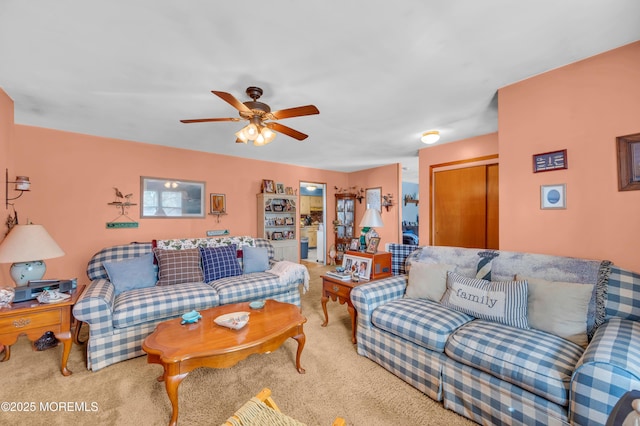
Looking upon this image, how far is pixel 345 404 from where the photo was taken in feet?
5.62

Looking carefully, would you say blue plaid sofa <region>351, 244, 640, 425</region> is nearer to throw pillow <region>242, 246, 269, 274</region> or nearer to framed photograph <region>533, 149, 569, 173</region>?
framed photograph <region>533, 149, 569, 173</region>

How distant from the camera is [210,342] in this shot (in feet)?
5.54

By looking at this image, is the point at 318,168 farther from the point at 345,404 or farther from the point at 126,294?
the point at 345,404

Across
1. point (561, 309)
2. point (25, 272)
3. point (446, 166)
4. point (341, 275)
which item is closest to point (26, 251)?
point (25, 272)

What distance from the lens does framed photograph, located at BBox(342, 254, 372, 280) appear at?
2.78m

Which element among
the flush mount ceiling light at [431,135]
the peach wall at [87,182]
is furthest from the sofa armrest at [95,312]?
the flush mount ceiling light at [431,135]

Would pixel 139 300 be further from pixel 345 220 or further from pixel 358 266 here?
pixel 345 220

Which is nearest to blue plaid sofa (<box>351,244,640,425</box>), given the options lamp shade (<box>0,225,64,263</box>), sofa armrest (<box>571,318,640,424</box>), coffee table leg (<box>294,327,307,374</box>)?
sofa armrest (<box>571,318,640,424</box>)

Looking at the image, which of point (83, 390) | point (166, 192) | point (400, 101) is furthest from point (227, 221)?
point (400, 101)

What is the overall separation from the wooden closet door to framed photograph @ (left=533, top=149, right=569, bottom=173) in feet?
4.81

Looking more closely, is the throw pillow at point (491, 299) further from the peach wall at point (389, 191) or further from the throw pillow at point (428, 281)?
the peach wall at point (389, 191)

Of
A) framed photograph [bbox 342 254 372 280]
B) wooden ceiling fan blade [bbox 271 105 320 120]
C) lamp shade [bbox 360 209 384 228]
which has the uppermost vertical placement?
wooden ceiling fan blade [bbox 271 105 320 120]

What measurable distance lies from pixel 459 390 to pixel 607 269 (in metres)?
1.25

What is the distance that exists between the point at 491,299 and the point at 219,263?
9.35ft
